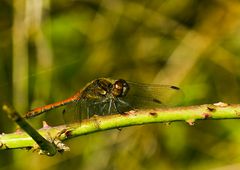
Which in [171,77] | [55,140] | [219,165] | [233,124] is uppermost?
[171,77]

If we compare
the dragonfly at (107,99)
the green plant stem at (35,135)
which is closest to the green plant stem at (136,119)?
the green plant stem at (35,135)

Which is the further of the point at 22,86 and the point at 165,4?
the point at 165,4

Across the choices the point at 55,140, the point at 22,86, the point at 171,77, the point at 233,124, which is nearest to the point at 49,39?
the point at 22,86

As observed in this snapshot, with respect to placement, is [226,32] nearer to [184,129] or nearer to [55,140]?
[184,129]

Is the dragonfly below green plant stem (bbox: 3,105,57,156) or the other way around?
the other way around

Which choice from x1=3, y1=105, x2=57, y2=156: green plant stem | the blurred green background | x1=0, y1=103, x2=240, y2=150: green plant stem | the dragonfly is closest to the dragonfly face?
the dragonfly

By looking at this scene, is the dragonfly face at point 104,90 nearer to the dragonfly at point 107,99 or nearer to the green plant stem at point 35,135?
the dragonfly at point 107,99

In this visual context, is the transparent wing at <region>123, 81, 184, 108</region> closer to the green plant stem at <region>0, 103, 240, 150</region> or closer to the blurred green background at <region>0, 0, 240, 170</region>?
the green plant stem at <region>0, 103, 240, 150</region>
